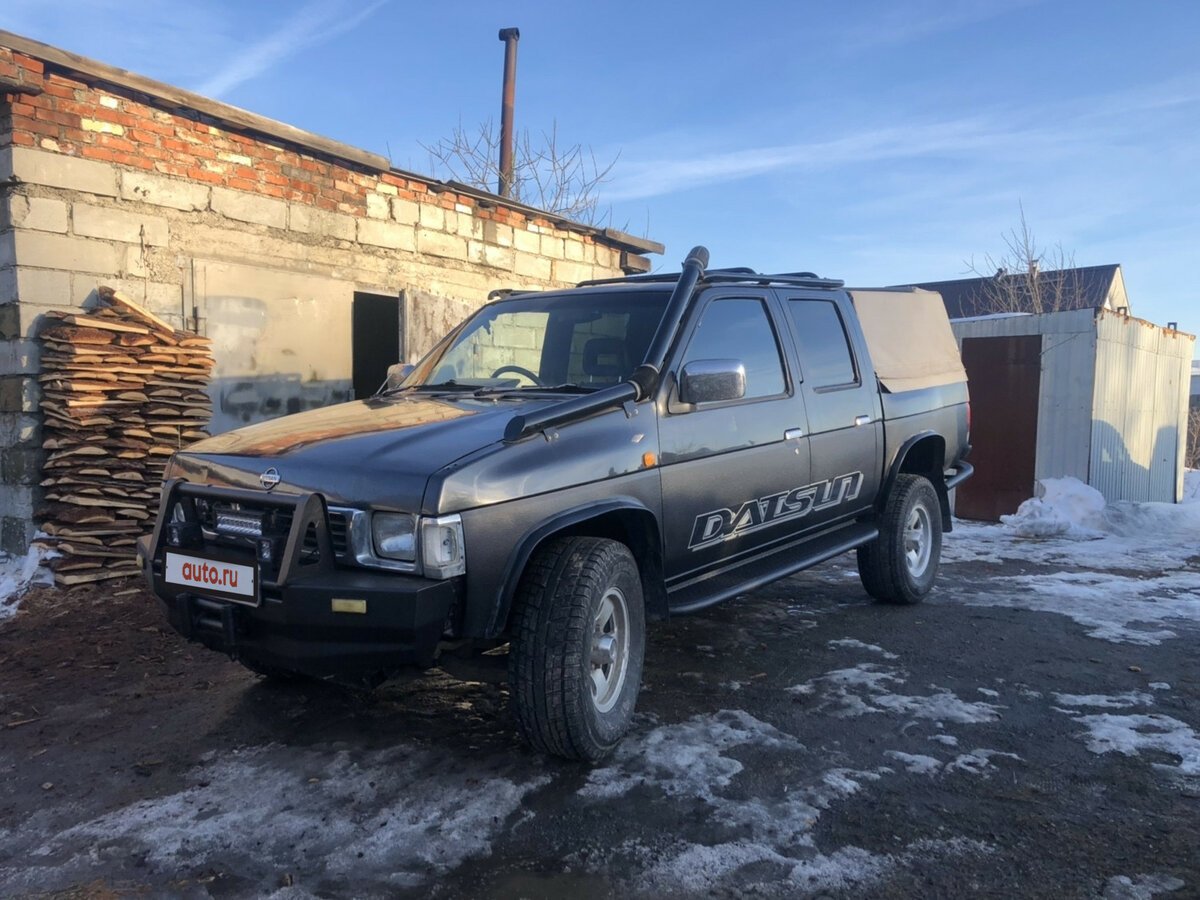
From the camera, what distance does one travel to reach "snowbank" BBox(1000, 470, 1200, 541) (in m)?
9.41

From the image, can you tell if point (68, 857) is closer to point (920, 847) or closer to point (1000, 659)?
point (920, 847)

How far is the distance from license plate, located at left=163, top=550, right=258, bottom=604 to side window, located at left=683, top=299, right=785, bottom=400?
205 centimetres

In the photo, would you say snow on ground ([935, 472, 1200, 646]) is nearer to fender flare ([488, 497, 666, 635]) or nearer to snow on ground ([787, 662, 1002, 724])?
snow on ground ([787, 662, 1002, 724])

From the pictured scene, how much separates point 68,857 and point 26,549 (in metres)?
4.37

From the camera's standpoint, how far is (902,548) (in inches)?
229

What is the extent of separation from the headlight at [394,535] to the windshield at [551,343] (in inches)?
50.2

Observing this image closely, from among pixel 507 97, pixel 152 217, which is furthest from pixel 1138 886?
pixel 507 97

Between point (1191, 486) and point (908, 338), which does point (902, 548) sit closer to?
point (908, 338)

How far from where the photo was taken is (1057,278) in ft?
85.1

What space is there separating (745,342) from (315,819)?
2.88 m

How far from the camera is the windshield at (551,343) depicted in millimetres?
4227

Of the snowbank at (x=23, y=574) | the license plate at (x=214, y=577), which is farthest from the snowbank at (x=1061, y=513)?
the snowbank at (x=23, y=574)

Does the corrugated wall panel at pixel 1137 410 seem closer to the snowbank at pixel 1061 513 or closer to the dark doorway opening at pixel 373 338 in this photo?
the snowbank at pixel 1061 513

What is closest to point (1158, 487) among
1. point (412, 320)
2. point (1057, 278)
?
point (412, 320)
